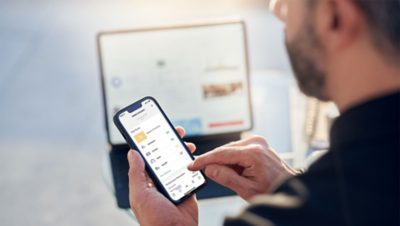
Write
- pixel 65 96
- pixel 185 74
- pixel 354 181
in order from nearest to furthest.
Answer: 1. pixel 354 181
2. pixel 185 74
3. pixel 65 96

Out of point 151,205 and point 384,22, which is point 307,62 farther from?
point 151,205

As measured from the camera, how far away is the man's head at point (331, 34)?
867 millimetres

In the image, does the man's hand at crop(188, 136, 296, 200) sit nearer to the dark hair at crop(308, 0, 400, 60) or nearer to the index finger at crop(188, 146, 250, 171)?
the index finger at crop(188, 146, 250, 171)

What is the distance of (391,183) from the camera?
0.86 m

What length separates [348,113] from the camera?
2.94ft

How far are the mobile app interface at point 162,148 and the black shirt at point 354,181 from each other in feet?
1.38

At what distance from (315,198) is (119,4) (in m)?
4.02

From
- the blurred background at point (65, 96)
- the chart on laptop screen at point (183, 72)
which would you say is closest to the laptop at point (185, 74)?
the chart on laptop screen at point (183, 72)

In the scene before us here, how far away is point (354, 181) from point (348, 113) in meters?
0.09

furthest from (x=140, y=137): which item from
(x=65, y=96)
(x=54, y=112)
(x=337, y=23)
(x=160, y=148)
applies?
(x=65, y=96)

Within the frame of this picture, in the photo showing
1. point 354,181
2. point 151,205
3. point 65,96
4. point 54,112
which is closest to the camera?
point 354,181

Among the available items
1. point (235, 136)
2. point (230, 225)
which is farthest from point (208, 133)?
Answer: point (230, 225)

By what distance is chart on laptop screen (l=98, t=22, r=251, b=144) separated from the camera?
1.77 meters

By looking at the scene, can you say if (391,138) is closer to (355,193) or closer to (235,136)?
(355,193)
